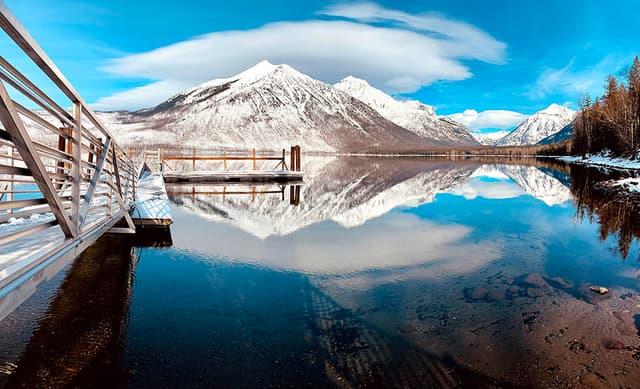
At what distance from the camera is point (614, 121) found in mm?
58125

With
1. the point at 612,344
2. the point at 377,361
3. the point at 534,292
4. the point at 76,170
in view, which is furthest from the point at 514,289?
the point at 76,170

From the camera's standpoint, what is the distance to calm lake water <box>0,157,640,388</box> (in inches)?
186

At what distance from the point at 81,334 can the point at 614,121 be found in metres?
71.8

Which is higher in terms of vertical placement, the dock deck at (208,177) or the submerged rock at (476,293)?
the dock deck at (208,177)

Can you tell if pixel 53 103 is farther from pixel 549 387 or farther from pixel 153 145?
pixel 153 145

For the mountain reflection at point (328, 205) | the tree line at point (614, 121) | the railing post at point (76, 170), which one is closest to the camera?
Answer: the railing post at point (76, 170)

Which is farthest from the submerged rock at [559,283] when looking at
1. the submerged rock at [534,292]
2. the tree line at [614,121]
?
the tree line at [614,121]

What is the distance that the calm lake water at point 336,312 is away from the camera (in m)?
4.73

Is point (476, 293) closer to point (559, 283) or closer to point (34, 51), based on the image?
point (559, 283)

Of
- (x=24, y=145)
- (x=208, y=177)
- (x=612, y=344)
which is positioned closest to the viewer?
(x=24, y=145)

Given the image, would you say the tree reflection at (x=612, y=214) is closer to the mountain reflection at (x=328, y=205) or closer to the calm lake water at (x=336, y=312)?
the mountain reflection at (x=328, y=205)

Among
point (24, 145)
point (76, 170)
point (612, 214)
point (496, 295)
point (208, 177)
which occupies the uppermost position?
point (24, 145)

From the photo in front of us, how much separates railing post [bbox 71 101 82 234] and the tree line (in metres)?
65.5

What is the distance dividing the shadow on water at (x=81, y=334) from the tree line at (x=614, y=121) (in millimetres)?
64815
